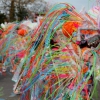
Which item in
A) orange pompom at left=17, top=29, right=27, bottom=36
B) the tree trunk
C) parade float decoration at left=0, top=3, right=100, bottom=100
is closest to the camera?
parade float decoration at left=0, top=3, right=100, bottom=100

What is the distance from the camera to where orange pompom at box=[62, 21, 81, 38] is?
2.66m

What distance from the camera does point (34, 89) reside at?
292cm

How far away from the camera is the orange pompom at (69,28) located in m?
2.66

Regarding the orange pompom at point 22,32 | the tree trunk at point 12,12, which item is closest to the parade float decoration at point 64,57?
the orange pompom at point 22,32

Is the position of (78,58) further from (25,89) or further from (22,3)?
(22,3)

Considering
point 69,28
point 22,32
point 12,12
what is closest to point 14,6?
point 12,12

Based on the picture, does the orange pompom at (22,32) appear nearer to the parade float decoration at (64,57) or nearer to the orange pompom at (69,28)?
the parade float decoration at (64,57)

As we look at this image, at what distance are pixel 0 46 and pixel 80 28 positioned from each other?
3.16m

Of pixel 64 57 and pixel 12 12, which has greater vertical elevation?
pixel 64 57

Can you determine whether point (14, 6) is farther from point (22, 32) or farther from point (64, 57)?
point (64, 57)

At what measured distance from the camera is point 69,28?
2.65 m

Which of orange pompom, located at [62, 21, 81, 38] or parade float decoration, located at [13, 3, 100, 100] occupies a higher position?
orange pompom, located at [62, 21, 81, 38]

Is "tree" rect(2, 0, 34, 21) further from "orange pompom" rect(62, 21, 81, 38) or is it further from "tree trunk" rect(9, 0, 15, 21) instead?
"orange pompom" rect(62, 21, 81, 38)

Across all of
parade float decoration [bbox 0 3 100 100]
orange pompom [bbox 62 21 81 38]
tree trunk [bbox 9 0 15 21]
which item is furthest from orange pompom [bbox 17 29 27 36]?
tree trunk [bbox 9 0 15 21]
